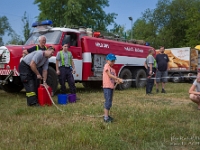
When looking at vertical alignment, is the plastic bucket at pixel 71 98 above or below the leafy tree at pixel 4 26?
below

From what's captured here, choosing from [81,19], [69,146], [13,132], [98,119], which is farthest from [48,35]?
[81,19]

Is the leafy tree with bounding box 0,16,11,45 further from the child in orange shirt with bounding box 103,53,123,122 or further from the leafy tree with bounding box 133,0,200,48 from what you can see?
the child in orange shirt with bounding box 103,53,123,122

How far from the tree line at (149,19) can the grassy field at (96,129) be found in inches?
694

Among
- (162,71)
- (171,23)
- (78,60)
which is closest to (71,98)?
(78,60)

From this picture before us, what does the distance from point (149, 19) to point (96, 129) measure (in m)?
37.6

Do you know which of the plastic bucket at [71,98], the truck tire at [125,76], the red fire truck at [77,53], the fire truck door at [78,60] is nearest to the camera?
the plastic bucket at [71,98]

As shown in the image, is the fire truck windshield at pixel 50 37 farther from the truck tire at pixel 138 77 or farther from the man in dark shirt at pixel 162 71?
the truck tire at pixel 138 77

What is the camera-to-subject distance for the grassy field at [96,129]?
3584mm

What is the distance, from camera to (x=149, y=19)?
40.1 meters

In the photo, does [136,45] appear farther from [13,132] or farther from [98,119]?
[13,132]

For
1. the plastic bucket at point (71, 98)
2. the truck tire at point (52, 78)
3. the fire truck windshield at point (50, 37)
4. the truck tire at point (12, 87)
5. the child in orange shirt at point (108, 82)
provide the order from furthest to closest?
the truck tire at point (12, 87), the fire truck windshield at point (50, 37), the truck tire at point (52, 78), the plastic bucket at point (71, 98), the child in orange shirt at point (108, 82)

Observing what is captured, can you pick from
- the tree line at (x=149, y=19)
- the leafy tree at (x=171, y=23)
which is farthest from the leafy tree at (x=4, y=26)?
the leafy tree at (x=171, y=23)

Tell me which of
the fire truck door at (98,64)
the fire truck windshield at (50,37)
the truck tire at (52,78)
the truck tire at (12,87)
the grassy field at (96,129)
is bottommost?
the grassy field at (96,129)

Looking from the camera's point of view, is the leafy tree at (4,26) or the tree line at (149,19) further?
the leafy tree at (4,26)
